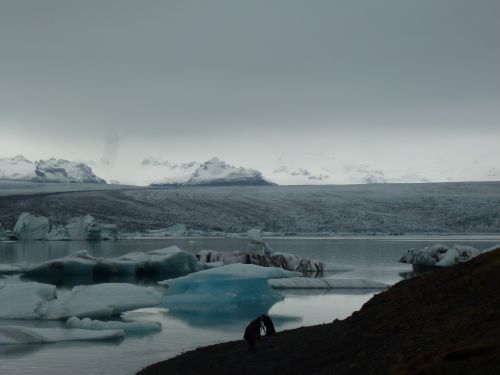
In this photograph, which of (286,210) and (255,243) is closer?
(255,243)

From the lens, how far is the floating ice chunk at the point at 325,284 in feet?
57.8

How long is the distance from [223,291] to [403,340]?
31.1 ft

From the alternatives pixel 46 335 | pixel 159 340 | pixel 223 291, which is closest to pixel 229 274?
pixel 223 291

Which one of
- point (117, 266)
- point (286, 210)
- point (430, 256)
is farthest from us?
point (286, 210)

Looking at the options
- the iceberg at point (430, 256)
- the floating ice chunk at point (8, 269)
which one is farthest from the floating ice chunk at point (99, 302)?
the iceberg at point (430, 256)

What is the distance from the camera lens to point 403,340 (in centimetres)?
633

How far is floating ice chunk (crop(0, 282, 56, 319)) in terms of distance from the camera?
1273 cm

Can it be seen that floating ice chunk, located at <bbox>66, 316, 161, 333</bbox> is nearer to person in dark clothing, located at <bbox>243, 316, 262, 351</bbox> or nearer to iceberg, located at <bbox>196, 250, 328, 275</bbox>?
person in dark clothing, located at <bbox>243, 316, 262, 351</bbox>

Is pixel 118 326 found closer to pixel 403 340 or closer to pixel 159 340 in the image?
pixel 159 340

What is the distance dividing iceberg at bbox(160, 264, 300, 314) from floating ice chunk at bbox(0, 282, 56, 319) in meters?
2.67

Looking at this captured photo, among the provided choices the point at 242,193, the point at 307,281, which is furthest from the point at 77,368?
the point at 242,193

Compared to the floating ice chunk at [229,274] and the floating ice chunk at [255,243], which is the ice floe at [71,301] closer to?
the floating ice chunk at [229,274]

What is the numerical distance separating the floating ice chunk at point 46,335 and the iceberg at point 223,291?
13.2ft

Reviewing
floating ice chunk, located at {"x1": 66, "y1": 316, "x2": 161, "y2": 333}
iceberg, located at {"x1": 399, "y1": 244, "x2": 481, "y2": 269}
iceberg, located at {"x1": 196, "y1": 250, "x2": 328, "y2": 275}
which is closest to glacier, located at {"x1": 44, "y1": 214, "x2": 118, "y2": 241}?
iceberg, located at {"x1": 196, "y1": 250, "x2": 328, "y2": 275}
